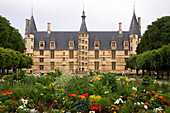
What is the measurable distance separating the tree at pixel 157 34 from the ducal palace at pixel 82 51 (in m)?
9.44

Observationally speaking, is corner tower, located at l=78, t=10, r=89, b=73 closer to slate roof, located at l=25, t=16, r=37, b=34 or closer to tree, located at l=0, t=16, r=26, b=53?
slate roof, located at l=25, t=16, r=37, b=34

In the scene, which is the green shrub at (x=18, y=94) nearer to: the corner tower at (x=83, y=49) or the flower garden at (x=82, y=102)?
the flower garden at (x=82, y=102)

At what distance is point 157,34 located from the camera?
32.5m

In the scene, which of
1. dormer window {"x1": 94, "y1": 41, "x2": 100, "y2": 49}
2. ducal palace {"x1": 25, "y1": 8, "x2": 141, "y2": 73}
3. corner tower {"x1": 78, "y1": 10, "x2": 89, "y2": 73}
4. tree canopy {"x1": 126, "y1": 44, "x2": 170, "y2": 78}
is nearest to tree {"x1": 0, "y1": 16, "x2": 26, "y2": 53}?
ducal palace {"x1": 25, "y1": 8, "x2": 141, "y2": 73}

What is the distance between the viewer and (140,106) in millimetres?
5867

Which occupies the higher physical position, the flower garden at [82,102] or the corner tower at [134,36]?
the corner tower at [134,36]

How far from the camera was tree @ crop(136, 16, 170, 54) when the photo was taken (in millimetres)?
30600

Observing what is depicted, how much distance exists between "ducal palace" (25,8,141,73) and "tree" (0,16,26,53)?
8073 millimetres

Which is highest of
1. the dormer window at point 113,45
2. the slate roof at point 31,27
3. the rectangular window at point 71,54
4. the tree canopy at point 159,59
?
the slate roof at point 31,27

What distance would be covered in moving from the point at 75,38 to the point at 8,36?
18.0 meters

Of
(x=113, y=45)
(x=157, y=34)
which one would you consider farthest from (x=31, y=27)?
(x=157, y=34)

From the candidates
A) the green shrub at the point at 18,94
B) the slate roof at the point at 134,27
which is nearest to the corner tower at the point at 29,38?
the slate roof at the point at 134,27

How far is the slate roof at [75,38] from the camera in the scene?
46031 millimetres

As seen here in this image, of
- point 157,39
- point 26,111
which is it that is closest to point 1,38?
point 157,39
